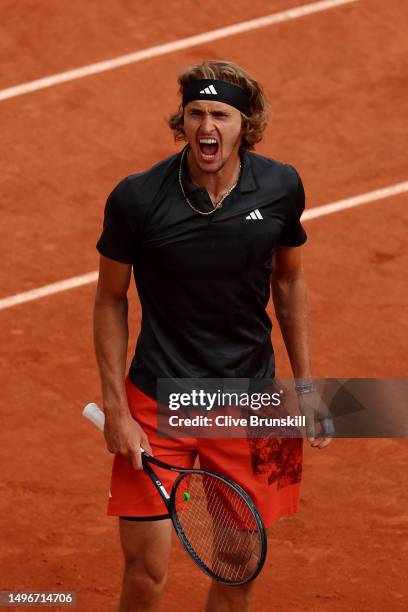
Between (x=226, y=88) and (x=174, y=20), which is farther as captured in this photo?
(x=174, y=20)

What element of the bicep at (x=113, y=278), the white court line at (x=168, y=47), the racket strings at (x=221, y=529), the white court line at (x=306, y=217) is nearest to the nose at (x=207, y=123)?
the bicep at (x=113, y=278)

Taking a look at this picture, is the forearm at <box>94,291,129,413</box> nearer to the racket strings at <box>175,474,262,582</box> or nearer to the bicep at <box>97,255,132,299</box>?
the bicep at <box>97,255,132,299</box>

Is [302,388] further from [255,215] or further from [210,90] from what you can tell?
[210,90]

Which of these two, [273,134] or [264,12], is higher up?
[264,12]

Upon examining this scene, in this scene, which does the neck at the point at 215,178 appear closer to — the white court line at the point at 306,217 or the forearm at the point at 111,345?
the forearm at the point at 111,345

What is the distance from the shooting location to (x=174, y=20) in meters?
14.5

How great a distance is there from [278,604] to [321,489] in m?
1.17

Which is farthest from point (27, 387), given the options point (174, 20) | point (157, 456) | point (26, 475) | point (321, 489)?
point (174, 20)

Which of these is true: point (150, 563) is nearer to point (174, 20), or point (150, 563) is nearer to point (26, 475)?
point (26, 475)

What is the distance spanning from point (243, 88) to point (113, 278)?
0.96 meters

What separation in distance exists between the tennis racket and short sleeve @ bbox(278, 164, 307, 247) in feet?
3.46

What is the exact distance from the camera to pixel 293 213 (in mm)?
6414

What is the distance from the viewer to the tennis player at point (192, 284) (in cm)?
616

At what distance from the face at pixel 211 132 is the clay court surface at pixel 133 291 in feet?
8.63
